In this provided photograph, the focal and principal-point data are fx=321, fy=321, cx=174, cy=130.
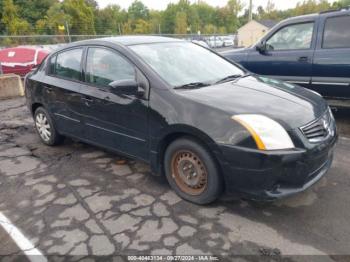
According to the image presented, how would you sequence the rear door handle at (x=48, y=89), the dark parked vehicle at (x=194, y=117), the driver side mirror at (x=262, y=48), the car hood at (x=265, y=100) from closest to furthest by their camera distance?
the dark parked vehicle at (x=194, y=117)
the car hood at (x=265, y=100)
the rear door handle at (x=48, y=89)
the driver side mirror at (x=262, y=48)

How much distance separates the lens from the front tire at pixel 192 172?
296cm

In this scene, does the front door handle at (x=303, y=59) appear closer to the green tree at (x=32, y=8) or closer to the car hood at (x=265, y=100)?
the car hood at (x=265, y=100)

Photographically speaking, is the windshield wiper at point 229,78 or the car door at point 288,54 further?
the car door at point 288,54

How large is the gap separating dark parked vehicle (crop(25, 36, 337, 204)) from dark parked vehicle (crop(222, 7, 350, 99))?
6.32ft

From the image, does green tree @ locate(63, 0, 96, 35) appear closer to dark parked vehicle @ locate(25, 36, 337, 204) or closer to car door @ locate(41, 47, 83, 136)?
car door @ locate(41, 47, 83, 136)

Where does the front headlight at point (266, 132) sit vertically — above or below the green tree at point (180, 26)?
below

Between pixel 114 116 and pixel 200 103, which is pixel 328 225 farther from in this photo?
pixel 114 116

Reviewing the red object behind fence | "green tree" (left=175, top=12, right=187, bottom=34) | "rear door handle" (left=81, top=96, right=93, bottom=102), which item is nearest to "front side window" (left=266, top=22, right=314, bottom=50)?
"rear door handle" (left=81, top=96, right=93, bottom=102)

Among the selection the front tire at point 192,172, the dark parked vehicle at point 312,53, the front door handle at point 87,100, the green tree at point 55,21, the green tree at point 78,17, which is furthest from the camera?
the green tree at point 78,17

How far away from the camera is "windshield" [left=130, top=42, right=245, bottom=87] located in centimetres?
344

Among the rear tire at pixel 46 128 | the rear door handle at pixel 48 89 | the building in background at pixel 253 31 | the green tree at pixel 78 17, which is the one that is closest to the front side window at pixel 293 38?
the rear door handle at pixel 48 89

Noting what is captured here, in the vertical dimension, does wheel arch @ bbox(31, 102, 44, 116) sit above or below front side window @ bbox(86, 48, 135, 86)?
below

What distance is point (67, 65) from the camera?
173 inches

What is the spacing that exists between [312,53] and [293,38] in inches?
19.7
